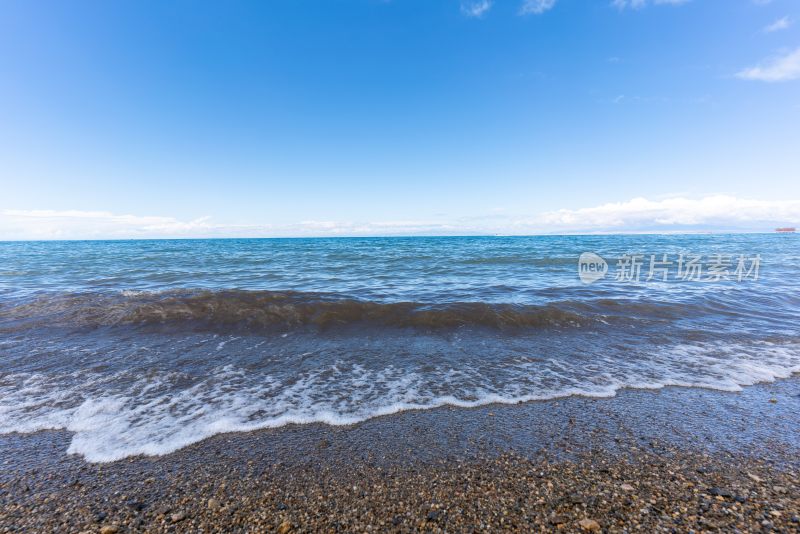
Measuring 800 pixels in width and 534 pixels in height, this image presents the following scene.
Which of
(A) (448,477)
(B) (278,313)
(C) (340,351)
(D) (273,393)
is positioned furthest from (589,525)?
(B) (278,313)

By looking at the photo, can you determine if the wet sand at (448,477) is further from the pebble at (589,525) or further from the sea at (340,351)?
the sea at (340,351)

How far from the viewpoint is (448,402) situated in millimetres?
4352

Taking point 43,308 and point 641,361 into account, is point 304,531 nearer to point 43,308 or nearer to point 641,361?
point 641,361

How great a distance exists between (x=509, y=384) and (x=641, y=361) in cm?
283

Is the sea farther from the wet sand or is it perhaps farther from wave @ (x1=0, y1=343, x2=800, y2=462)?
the wet sand

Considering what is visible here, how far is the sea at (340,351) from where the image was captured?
164 inches

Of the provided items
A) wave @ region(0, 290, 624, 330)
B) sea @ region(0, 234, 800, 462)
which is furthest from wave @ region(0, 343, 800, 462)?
wave @ region(0, 290, 624, 330)

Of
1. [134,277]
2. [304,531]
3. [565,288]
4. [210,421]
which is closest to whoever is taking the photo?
[304,531]

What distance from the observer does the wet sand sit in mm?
2428

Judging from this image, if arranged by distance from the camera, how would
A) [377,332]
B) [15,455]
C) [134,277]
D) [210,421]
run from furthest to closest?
[134,277], [377,332], [210,421], [15,455]

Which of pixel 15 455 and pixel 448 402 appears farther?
pixel 448 402

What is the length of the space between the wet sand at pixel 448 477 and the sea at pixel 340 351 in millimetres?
384

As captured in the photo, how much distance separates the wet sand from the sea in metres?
0.38

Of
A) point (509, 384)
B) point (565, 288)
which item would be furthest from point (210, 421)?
point (565, 288)
